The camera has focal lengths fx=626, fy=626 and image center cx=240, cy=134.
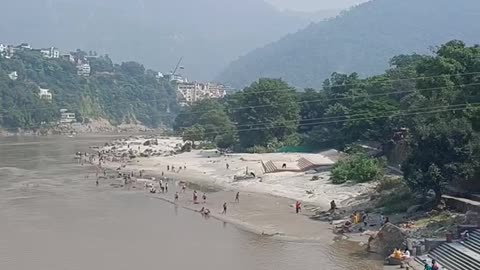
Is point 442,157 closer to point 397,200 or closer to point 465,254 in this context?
point 397,200

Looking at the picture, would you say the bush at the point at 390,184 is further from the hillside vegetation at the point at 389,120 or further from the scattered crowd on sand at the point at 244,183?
the hillside vegetation at the point at 389,120

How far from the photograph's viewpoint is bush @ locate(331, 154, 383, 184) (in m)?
40.6

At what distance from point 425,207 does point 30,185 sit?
35282mm

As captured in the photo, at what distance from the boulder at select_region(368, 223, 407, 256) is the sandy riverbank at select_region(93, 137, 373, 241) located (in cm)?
376

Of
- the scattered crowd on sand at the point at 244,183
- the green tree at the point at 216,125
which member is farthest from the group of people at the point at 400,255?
the green tree at the point at 216,125

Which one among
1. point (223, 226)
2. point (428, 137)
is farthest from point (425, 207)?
point (223, 226)

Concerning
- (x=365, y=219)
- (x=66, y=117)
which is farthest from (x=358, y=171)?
(x=66, y=117)

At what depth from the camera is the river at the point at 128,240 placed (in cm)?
2566

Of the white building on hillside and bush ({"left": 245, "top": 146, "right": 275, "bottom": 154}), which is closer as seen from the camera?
bush ({"left": 245, "top": 146, "right": 275, "bottom": 154})

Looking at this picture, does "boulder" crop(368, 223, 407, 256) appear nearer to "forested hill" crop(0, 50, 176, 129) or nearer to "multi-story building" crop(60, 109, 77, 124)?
"forested hill" crop(0, 50, 176, 129)

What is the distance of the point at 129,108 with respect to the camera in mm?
188000

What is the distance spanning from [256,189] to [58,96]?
423 feet

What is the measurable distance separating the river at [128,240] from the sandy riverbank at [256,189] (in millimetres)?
1690

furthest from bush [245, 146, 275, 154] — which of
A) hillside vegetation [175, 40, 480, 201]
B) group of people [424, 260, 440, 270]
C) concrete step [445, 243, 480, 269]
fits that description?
group of people [424, 260, 440, 270]
